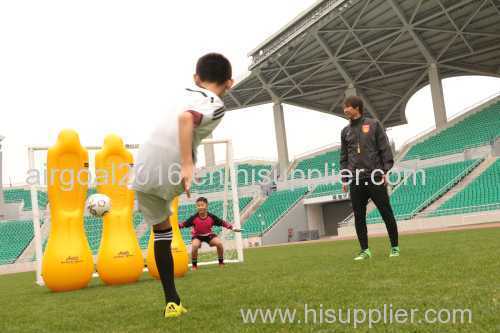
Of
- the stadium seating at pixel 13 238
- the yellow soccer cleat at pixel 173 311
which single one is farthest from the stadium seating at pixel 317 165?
the yellow soccer cleat at pixel 173 311

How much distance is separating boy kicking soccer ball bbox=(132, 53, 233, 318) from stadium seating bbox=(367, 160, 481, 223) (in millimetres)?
19837

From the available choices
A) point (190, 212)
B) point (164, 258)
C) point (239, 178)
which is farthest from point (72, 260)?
point (239, 178)

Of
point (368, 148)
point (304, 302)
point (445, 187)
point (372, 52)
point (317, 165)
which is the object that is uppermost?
point (372, 52)

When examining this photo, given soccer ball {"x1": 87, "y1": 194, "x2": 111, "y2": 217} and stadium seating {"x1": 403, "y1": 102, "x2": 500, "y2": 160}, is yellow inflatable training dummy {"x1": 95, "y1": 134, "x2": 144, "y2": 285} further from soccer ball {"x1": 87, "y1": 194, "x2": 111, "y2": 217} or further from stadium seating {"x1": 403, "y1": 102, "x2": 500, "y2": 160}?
stadium seating {"x1": 403, "y1": 102, "x2": 500, "y2": 160}

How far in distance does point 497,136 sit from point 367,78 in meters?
10.2

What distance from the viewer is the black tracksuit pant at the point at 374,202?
5992mm

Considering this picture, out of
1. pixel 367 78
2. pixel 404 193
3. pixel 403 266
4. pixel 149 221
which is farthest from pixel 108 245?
pixel 367 78

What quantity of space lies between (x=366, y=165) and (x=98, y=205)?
3.65 metres

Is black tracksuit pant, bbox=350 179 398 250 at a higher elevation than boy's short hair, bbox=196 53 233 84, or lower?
lower

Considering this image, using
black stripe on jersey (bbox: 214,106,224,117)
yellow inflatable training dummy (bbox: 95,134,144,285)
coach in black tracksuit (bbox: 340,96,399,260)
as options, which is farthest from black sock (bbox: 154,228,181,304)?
yellow inflatable training dummy (bbox: 95,134,144,285)

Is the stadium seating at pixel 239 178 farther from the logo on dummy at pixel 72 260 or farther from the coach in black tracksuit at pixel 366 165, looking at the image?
A: the coach in black tracksuit at pixel 366 165

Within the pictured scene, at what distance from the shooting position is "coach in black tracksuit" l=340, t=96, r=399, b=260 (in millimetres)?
6008

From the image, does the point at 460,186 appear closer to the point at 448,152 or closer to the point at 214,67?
the point at 448,152

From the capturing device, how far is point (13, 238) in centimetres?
2730
